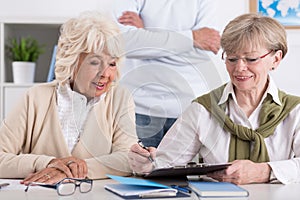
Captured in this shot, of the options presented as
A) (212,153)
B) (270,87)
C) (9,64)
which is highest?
(270,87)

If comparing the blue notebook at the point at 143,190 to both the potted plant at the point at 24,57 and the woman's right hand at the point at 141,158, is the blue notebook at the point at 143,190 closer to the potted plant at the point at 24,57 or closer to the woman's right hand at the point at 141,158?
the woman's right hand at the point at 141,158

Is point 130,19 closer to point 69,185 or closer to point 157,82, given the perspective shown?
point 157,82

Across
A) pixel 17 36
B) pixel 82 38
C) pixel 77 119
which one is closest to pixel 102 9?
pixel 17 36

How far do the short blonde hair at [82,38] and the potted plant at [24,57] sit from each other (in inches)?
54.0

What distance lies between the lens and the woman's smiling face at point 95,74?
5.25ft

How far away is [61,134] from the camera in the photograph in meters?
1.76

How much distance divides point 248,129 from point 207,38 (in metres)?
0.90

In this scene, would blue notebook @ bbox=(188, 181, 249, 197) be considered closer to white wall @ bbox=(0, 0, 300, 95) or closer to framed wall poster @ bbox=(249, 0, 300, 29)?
white wall @ bbox=(0, 0, 300, 95)

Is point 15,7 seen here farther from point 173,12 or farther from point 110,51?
point 110,51

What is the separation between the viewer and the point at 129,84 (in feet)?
5.28

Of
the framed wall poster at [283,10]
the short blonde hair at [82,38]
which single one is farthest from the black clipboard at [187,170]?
the framed wall poster at [283,10]

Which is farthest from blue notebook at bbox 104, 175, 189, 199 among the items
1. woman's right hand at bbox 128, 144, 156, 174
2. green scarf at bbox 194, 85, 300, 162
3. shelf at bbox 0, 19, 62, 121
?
shelf at bbox 0, 19, 62, 121

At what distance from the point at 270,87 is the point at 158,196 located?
1.98 feet

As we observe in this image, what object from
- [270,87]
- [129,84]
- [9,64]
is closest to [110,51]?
[129,84]
